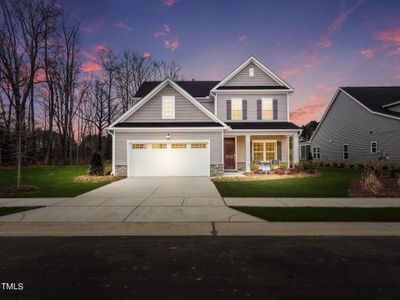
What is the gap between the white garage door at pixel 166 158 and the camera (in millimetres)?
16906

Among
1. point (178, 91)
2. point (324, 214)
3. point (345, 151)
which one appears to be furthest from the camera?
point (345, 151)

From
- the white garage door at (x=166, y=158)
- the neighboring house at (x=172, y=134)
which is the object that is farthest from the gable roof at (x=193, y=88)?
the white garage door at (x=166, y=158)

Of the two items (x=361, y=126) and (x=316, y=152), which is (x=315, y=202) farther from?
(x=316, y=152)

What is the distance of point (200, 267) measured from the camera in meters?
3.81

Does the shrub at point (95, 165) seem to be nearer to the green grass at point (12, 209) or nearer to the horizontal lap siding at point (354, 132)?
the green grass at point (12, 209)

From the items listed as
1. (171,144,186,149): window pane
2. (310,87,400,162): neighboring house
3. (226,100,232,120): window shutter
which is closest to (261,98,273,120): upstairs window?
(226,100,232,120): window shutter

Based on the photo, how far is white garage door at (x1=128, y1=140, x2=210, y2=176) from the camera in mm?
16906

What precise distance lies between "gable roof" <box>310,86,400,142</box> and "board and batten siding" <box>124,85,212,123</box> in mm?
16679

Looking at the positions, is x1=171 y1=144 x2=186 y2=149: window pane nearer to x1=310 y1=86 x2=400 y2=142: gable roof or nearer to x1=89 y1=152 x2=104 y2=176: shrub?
x1=89 y1=152 x2=104 y2=176: shrub

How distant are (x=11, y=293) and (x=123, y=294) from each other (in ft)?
4.93

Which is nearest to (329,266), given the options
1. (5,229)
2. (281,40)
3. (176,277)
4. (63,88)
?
(176,277)

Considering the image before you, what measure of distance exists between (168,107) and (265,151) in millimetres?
9210

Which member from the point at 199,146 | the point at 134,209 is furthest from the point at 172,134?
the point at 134,209

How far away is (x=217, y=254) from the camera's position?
4.32 m
